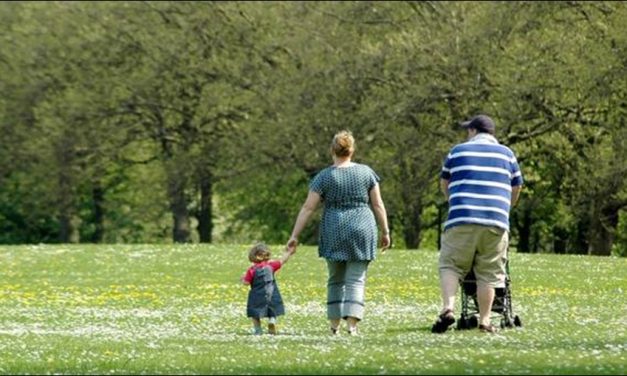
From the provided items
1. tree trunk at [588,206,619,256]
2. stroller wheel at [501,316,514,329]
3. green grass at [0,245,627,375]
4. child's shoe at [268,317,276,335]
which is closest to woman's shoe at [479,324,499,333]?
green grass at [0,245,627,375]

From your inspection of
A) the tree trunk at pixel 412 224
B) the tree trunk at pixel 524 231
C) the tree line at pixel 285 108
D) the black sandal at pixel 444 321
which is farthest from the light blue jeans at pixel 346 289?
the tree trunk at pixel 524 231

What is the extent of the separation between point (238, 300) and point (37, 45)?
3929 centimetres

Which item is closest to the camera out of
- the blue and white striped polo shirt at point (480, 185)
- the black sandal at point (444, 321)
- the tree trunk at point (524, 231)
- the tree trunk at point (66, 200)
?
the blue and white striped polo shirt at point (480, 185)

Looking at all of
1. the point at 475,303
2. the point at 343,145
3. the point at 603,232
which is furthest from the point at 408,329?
the point at 603,232

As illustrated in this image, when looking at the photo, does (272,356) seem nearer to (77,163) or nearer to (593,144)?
(593,144)

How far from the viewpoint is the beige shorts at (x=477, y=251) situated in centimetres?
1488

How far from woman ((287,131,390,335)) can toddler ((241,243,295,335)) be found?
82 cm

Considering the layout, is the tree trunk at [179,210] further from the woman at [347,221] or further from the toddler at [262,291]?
the woman at [347,221]

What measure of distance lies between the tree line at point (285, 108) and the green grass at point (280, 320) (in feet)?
42.3

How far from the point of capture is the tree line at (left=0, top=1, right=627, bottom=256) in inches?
1829

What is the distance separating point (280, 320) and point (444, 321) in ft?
12.1

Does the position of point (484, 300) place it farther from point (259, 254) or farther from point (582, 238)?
point (582, 238)

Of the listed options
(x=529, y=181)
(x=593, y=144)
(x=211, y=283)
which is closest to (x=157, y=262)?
(x=211, y=283)

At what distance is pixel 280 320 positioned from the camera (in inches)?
721
